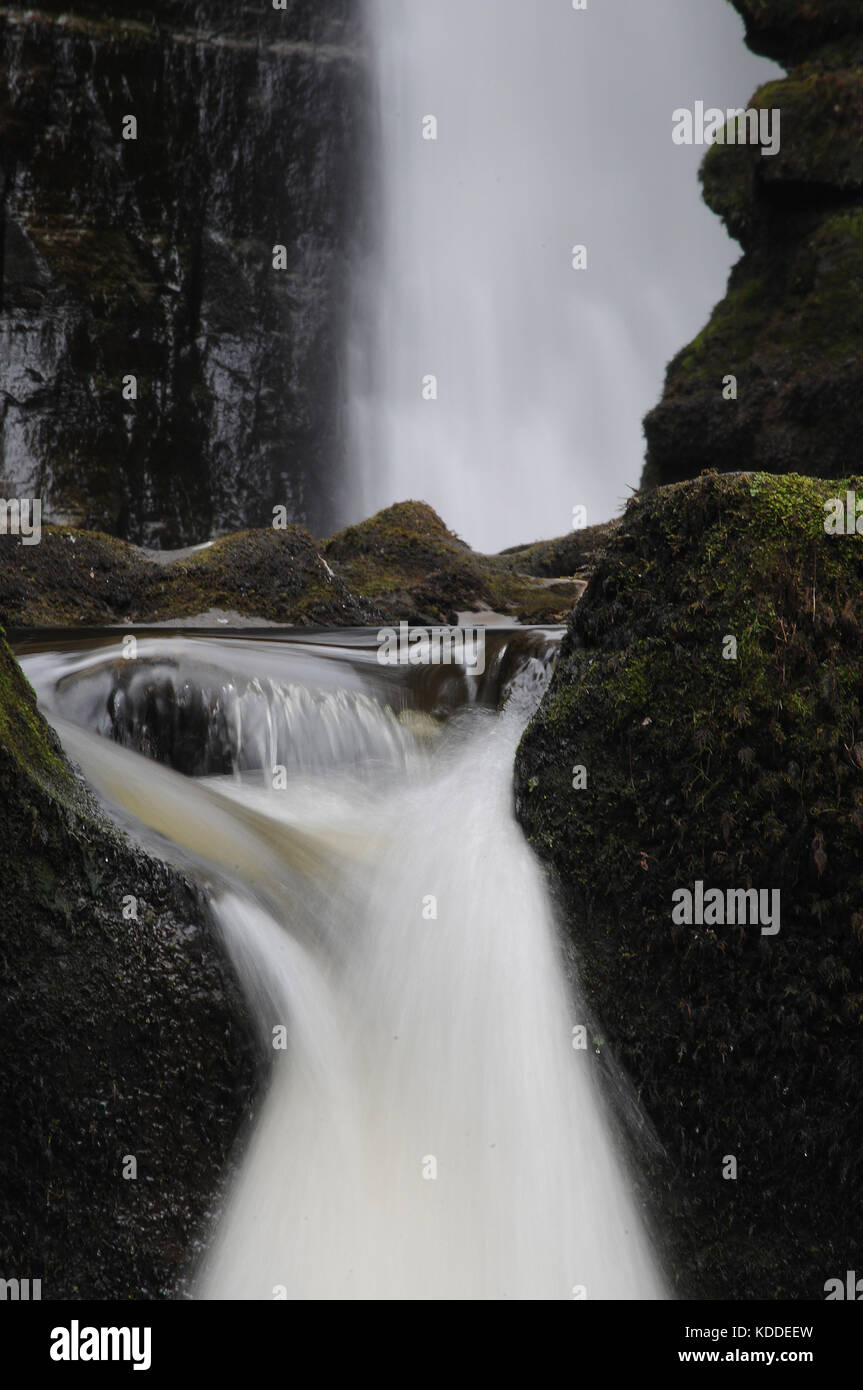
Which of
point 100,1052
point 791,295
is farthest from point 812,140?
point 100,1052

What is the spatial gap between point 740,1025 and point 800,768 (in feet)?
2.80

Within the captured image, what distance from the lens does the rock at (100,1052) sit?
252 cm

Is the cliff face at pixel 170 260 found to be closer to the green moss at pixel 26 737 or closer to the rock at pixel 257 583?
the rock at pixel 257 583

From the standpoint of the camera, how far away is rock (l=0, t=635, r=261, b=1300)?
99.0 inches

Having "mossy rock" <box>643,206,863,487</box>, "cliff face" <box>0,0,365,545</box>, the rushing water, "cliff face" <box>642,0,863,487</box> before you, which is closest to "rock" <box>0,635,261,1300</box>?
the rushing water

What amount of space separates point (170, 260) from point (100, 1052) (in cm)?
2290

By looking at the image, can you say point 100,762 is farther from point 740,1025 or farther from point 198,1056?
point 740,1025

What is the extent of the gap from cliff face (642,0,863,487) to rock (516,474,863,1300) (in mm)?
10905

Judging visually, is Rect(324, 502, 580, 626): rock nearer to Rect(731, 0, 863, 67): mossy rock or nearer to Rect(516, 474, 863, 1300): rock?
Rect(516, 474, 863, 1300): rock

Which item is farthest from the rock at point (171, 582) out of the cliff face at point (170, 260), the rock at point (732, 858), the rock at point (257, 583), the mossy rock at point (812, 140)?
the cliff face at point (170, 260)

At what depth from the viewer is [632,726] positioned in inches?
140

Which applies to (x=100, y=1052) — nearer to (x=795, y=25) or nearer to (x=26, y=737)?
(x=26, y=737)

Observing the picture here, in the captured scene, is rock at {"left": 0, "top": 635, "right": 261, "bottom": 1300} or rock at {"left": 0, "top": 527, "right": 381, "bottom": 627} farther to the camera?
rock at {"left": 0, "top": 527, "right": 381, "bottom": 627}
